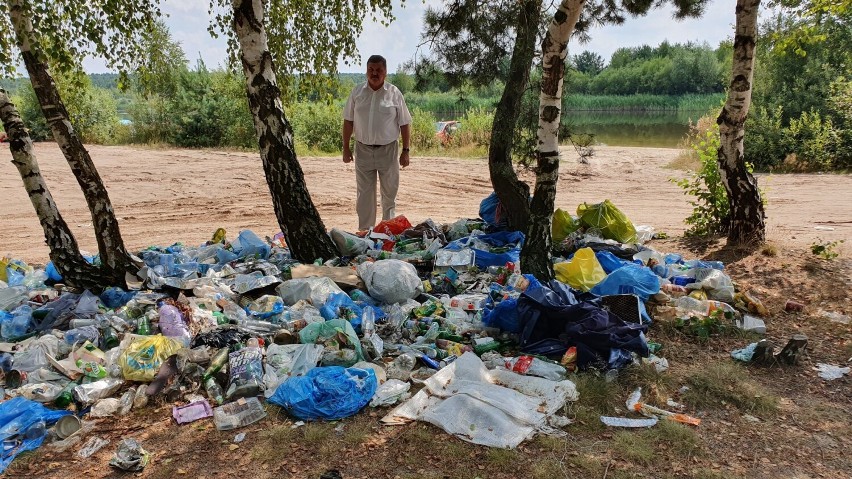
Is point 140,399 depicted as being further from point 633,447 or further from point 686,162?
point 686,162

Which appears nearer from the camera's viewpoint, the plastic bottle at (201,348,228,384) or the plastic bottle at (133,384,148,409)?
the plastic bottle at (133,384,148,409)

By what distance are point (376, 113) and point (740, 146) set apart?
Result: 3589 mm

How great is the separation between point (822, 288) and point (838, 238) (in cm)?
198

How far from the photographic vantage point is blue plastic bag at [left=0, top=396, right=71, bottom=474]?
2811 mm

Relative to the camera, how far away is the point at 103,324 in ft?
12.9

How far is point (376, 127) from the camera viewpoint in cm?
592

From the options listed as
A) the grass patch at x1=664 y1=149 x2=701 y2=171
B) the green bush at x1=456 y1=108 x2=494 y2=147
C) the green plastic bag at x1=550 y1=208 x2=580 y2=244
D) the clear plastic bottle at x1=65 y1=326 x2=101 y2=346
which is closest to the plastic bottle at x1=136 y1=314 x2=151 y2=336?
the clear plastic bottle at x1=65 y1=326 x2=101 y2=346

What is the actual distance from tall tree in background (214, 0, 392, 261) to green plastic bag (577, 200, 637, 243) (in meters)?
2.67

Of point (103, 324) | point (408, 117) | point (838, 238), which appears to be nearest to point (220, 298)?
point (103, 324)

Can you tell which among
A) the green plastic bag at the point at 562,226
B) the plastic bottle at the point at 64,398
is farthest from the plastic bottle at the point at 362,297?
the green plastic bag at the point at 562,226

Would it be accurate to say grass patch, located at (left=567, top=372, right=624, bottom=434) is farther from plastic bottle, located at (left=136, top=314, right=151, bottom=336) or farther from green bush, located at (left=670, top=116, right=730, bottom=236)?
green bush, located at (left=670, top=116, right=730, bottom=236)

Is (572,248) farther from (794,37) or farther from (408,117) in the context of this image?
(794,37)

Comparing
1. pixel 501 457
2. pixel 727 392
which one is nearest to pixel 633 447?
pixel 501 457

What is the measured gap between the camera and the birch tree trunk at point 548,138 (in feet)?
13.8
